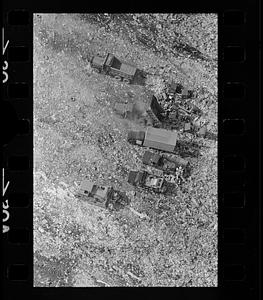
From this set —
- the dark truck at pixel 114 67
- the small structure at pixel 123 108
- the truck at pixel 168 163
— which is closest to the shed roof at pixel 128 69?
the dark truck at pixel 114 67

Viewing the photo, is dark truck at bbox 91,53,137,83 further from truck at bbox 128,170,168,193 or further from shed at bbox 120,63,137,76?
truck at bbox 128,170,168,193

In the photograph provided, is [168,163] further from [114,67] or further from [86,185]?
[114,67]

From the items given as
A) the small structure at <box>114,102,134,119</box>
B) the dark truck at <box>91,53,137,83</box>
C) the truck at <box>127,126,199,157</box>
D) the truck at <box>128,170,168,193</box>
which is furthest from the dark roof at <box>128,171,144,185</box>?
the dark truck at <box>91,53,137,83</box>
